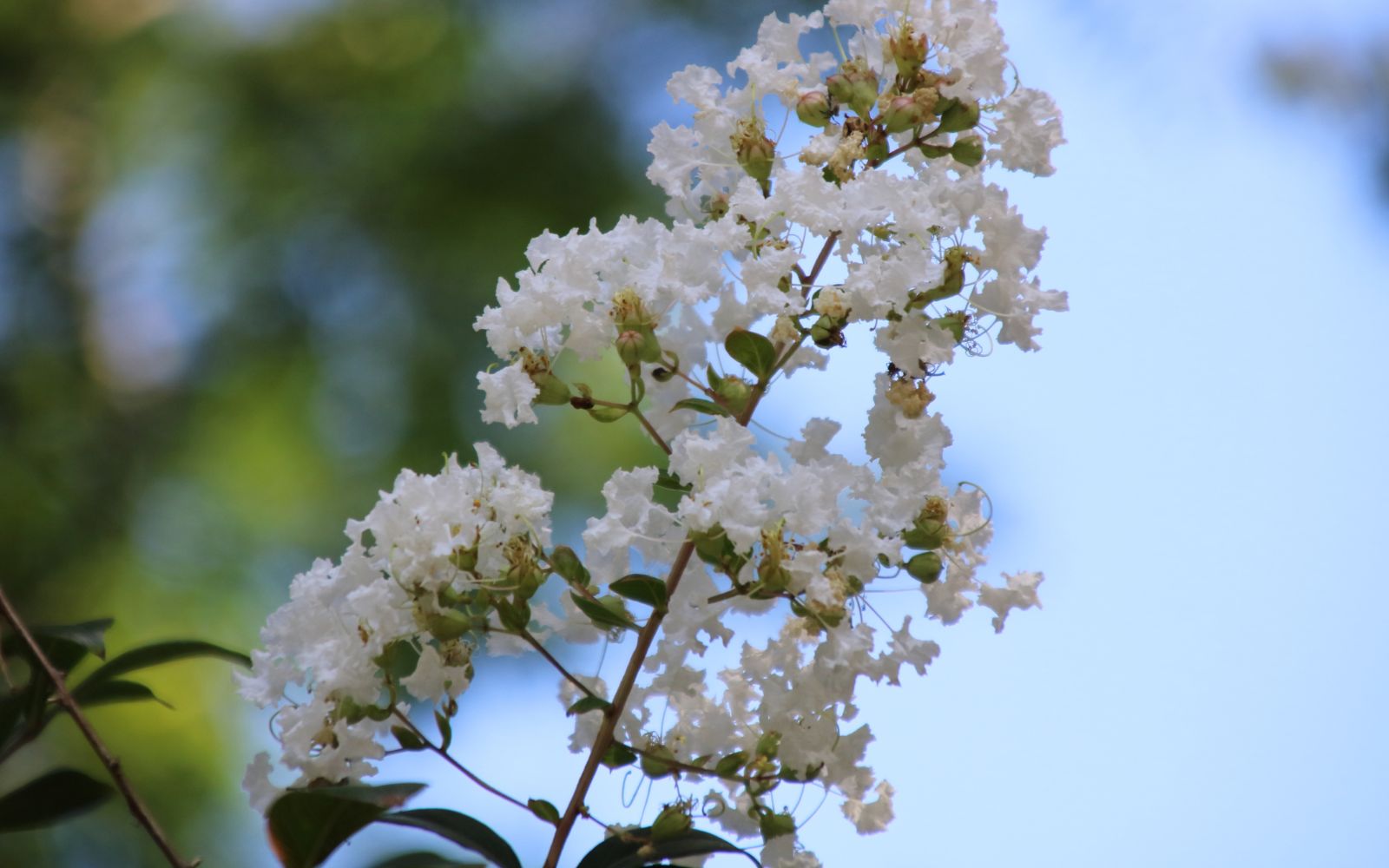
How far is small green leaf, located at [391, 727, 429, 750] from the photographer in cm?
59

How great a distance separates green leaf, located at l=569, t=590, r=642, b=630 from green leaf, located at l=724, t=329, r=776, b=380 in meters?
0.13

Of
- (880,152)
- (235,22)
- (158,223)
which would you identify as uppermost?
(235,22)

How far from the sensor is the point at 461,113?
212 cm

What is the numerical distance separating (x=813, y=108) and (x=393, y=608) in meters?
0.32

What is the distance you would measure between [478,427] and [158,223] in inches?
26.2

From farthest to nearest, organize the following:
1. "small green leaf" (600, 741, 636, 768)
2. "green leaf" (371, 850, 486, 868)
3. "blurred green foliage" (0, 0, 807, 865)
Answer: "blurred green foliage" (0, 0, 807, 865) → "small green leaf" (600, 741, 636, 768) → "green leaf" (371, 850, 486, 868)

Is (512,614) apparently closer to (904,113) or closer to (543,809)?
(543,809)

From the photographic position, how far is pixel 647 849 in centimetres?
59

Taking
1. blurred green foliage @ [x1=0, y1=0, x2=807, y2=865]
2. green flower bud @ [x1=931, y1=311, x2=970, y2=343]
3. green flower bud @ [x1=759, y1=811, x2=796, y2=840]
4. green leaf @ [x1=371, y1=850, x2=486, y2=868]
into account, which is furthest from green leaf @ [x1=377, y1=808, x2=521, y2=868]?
blurred green foliage @ [x1=0, y1=0, x2=807, y2=865]

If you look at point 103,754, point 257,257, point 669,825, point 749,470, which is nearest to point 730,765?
point 669,825

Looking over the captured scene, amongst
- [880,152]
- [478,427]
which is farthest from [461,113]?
[880,152]

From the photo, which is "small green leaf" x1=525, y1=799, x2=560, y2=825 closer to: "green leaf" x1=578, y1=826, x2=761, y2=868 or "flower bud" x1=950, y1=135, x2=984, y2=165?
"green leaf" x1=578, y1=826, x2=761, y2=868

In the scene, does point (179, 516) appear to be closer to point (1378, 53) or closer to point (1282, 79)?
point (1282, 79)

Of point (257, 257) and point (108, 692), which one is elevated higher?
point (257, 257)
